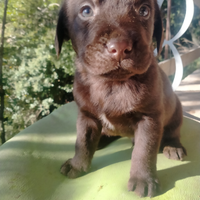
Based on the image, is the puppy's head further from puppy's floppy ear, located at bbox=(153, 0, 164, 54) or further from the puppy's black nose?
puppy's floppy ear, located at bbox=(153, 0, 164, 54)

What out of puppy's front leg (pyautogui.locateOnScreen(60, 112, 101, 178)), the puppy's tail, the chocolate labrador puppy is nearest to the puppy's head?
the chocolate labrador puppy

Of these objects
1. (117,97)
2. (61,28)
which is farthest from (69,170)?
(61,28)

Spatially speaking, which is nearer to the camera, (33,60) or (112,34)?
(112,34)

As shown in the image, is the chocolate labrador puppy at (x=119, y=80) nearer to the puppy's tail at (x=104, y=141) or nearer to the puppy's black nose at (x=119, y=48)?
the puppy's black nose at (x=119, y=48)

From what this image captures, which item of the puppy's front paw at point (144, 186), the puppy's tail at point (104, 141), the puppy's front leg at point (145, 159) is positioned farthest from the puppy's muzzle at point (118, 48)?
the puppy's tail at point (104, 141)

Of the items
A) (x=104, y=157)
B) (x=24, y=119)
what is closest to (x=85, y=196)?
(x=104, y=157)

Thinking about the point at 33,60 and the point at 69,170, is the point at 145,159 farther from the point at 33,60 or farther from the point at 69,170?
the point at 33,60

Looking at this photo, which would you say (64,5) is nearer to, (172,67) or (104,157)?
(104,157)
